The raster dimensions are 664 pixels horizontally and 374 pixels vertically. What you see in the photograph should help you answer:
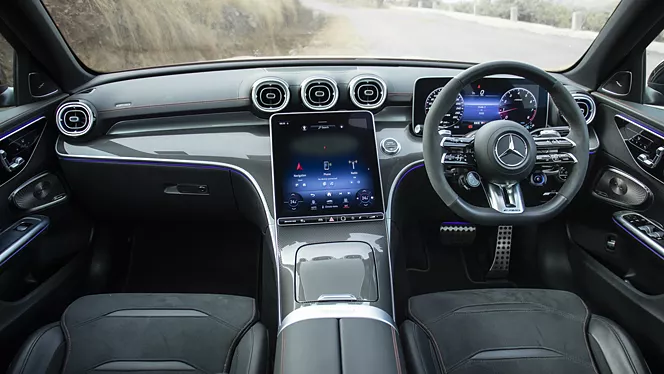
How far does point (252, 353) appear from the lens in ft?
5.92

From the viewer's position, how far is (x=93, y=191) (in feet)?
8.18

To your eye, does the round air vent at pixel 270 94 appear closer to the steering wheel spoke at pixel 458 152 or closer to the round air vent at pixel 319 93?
the round air vent at pixel 319 93

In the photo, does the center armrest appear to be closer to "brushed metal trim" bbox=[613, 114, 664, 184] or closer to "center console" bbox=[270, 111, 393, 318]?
"center console" bbox=[270, 111, 393, 318]

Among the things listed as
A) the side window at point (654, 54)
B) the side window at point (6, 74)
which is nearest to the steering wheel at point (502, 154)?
the side window at point (654, 54)

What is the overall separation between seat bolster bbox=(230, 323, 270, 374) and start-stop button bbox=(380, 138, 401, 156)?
93 cm

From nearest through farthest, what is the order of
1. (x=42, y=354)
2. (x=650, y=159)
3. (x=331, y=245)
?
(x=42, y=354), (x=331, y=245), (x=650, y=159)

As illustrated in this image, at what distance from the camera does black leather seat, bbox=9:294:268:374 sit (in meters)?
1.75

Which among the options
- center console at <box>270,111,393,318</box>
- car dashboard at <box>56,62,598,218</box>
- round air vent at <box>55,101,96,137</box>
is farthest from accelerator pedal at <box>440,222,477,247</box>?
round air vent at <box>55,101,96,137</box>

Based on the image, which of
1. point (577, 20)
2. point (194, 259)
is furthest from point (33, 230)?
point (577, 20)

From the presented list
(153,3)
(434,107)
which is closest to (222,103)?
(153,3)

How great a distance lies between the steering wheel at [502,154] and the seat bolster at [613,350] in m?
0.48

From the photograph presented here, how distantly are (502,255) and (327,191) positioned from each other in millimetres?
1174

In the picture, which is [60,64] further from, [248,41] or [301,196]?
[301,196]

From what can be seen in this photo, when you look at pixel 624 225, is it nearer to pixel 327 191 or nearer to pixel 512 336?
pixel 512 336
